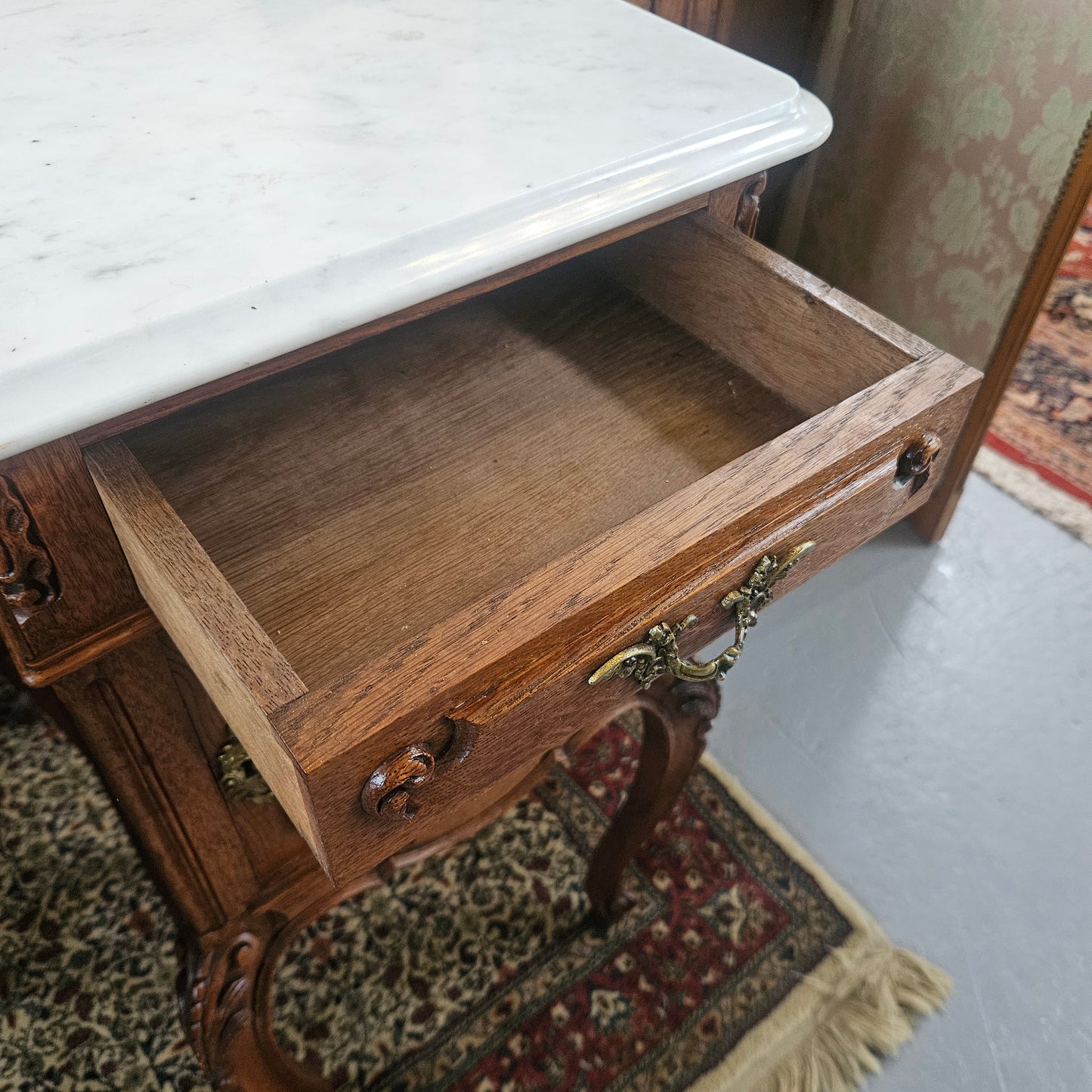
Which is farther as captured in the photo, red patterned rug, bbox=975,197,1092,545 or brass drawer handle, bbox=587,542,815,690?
red patterned rug, bbox=975,197,1092,545

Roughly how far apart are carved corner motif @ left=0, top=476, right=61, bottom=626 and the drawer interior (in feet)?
0.26

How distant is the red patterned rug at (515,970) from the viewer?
0.83 metres

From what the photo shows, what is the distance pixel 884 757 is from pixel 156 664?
33.2 inches

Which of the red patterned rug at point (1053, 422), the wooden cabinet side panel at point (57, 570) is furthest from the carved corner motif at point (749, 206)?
the red patterned rug at point (1053, 422)

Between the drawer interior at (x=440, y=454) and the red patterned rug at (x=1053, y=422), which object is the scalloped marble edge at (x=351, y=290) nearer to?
the drawer interior at (x=440, y=454)

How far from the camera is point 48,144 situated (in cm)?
48

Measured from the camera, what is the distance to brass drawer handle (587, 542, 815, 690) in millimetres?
439

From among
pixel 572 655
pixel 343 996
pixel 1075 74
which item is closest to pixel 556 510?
pixel 572 655

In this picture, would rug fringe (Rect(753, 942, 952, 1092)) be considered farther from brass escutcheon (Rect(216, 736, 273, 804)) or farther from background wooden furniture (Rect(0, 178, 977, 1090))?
brass escutcheon (Rect(216, 736, 273, 804))

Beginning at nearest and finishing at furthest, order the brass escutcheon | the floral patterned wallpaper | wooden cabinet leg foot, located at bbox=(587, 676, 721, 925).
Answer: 1. the brass escutcheon
2. wooden cabinet leg foot, located at bbox=(587, 676, 721, 925)
3. the floral patterned wallpaper

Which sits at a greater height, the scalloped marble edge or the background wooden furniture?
the scalloped marble edge

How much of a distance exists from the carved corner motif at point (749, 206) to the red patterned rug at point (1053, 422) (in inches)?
31.4

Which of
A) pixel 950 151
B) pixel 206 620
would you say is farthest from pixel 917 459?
pixel 950 151

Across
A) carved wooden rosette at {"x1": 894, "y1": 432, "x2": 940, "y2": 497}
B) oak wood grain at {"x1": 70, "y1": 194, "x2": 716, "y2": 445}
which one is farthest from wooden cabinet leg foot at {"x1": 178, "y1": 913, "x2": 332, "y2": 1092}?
carved wooden rosette at {"x1": 894, "y1": 432, "x2": 940, "y2": 497}
